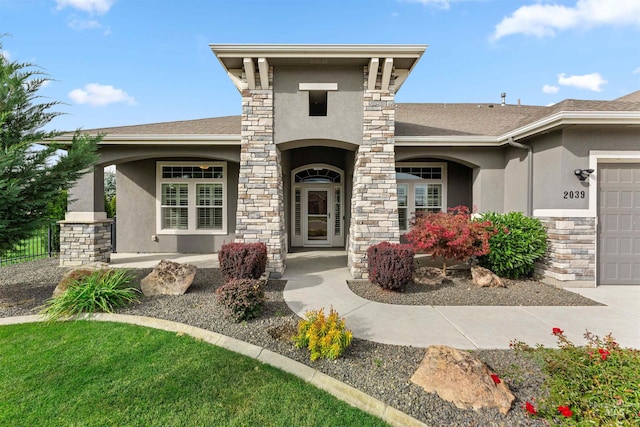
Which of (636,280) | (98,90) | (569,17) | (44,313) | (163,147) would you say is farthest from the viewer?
(98,90)

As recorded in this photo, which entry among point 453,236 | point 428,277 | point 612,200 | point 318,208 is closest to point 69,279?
point 428,277

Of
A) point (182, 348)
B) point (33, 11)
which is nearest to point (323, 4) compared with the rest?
point (33, 11)

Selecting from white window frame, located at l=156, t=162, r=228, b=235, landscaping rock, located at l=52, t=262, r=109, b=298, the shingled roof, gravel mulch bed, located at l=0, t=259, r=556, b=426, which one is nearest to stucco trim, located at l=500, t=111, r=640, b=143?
the shingled roof

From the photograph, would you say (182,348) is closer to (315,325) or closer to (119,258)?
(315,325)

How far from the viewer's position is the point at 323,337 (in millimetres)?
3115

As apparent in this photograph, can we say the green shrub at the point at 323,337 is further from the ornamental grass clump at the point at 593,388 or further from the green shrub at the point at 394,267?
the green shrub at the point at 394,267

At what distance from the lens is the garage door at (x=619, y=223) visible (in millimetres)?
6082

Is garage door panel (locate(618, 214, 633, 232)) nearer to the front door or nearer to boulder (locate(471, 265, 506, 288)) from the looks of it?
boulder (locate(471, 265, 506, 288))

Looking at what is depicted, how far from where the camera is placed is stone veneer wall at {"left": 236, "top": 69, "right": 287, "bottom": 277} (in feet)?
21.8

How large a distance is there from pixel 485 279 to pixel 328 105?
5067 mm

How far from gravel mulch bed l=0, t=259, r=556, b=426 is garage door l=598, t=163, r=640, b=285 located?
4.86 meters

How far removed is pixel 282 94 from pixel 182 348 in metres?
5.56

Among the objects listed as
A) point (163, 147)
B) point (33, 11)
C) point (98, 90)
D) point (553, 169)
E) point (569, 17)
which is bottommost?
point (553, 169)

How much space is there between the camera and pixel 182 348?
3297mm
